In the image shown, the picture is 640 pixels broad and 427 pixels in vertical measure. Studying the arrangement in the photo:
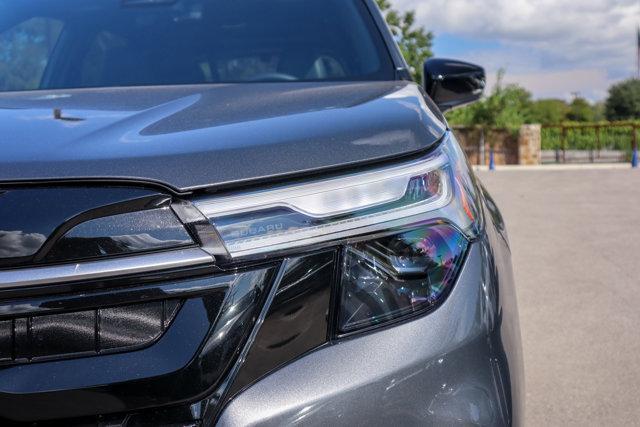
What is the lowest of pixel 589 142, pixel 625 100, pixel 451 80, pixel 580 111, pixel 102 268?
pixel 580 111

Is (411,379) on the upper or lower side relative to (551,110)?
upper

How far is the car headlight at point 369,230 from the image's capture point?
4.39 ft

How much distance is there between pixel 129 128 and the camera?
1552mm

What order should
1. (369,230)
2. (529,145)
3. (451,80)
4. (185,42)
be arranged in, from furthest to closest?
(529,145)
(451,80)
(185,42)
(369,230)

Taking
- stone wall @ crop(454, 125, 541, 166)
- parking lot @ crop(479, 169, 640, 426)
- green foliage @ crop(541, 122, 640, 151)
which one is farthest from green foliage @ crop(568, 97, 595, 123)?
parking lot @ crop(479, 169, 640, 426)

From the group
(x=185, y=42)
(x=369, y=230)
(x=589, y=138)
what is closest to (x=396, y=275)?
(x=369, y=230)

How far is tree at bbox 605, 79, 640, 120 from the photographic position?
72438 mm

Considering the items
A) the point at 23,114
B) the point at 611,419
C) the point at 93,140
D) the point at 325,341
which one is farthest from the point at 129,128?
the point at 611,419

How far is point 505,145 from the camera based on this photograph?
43062mm

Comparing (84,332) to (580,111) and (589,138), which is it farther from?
(580,111)

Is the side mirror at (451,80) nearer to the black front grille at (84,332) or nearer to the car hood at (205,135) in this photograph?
the car hood at (205,135)

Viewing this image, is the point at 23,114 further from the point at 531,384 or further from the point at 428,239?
the point at 531,384

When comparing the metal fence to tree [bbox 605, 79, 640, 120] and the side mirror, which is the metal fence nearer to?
tree [bbox 605, 79, 640, 120]

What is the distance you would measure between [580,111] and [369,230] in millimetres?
105479
